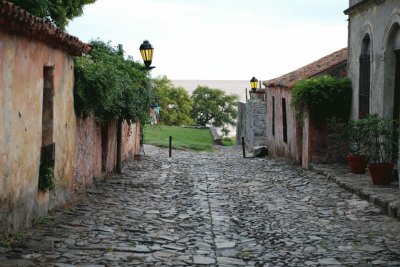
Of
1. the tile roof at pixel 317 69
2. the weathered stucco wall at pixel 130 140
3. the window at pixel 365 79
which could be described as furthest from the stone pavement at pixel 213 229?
the tile roof at pixel 317 69

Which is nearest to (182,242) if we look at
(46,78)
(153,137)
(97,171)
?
(46,78)

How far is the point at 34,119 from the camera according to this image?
7.83 metres

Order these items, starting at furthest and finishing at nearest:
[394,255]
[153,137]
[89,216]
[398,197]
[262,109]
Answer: [153,137] → [262,109] → [398,197] → [89,216] → [394,255]

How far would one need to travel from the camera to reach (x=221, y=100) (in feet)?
184

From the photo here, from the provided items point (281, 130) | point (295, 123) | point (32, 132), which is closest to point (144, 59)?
point (295, 123)

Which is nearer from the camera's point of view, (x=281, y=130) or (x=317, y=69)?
(x=317, y=69)

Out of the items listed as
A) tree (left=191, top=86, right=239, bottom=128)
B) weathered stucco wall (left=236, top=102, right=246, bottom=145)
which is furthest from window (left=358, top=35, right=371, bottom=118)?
tree (left=191, top=86, right=239, bottom=128)

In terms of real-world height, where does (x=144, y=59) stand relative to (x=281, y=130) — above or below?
above

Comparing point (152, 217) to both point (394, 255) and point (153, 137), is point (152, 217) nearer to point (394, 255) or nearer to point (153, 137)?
point (394, 255)

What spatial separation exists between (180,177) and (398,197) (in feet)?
21.6

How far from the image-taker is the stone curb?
894 cm

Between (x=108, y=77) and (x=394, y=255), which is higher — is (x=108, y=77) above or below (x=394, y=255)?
above

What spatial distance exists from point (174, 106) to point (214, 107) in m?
5.78

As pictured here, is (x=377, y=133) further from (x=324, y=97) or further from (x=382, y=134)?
(x=324, y=97)
